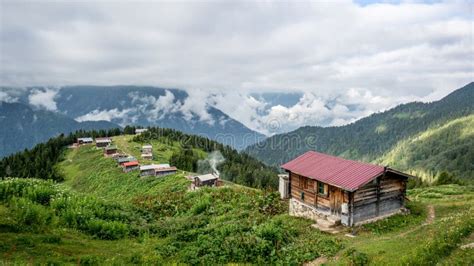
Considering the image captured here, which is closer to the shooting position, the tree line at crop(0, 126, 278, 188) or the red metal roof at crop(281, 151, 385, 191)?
the red metal roof at crop(281, 151, 385, 191)

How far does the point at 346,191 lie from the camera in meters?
29.9

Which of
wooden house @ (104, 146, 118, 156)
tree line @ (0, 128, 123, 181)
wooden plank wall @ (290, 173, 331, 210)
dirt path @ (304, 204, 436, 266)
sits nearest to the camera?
dirt path @ (304, 204, 436, 266)

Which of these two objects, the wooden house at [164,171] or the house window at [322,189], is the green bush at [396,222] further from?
the wooden house at [164,171]

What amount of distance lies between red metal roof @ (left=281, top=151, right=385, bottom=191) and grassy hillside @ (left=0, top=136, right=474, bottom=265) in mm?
4141

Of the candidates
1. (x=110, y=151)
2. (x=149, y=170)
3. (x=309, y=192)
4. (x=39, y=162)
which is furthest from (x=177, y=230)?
(x=39, y=162)

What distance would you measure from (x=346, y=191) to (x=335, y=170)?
9.76 feet

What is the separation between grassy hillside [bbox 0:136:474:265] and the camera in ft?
63.2

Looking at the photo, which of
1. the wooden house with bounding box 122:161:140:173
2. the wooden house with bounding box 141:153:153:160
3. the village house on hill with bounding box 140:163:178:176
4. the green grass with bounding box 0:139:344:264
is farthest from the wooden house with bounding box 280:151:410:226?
the wooden house with bounding box 141:153:153:160

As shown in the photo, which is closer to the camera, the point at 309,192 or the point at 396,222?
the point at 396,222

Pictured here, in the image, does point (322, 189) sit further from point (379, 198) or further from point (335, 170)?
point (379, 198)

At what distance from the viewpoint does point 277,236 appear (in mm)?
24547

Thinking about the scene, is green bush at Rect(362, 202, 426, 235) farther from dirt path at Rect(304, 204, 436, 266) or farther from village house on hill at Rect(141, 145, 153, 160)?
village house on hill at Rect(141, 145, 153, 160)

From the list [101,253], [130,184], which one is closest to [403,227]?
[101,253]

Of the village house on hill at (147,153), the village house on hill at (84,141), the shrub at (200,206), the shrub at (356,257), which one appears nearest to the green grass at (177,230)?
the shrub at (200,206)
